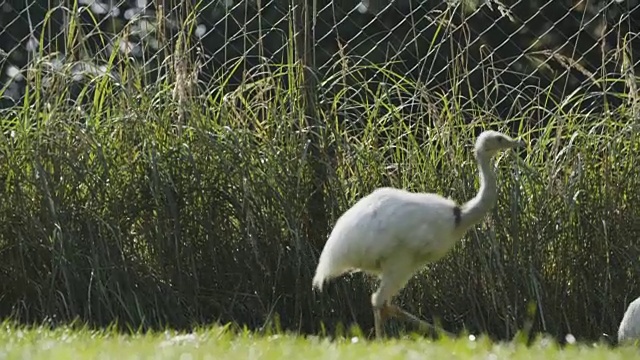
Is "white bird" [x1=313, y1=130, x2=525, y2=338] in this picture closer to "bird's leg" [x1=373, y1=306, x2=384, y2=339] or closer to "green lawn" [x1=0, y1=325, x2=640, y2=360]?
"bird's leg" [x1=373, y1=306, x2=384, y2=339]

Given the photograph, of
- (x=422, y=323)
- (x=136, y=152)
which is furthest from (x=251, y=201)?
(x=422, y=323)

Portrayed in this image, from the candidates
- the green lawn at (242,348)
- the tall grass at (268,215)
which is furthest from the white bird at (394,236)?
the green lawn at (242,348)

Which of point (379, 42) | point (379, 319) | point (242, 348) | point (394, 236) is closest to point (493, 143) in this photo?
point (394, 236)

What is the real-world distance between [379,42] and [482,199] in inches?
80.8

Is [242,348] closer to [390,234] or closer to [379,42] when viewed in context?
[390,234]

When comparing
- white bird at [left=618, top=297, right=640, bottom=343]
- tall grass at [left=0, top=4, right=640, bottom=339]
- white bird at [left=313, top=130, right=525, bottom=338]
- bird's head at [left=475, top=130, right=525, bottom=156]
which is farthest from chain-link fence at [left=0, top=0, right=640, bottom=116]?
white bird at [left=618, top=297, right=640, bottom=343]

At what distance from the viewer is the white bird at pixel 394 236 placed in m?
6.40

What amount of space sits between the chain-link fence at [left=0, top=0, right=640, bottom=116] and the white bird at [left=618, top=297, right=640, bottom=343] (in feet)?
4.30

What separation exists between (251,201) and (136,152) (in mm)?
641

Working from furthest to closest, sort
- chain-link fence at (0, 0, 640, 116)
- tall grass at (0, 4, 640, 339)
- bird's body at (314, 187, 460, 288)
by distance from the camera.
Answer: chain-link fence at (0, 0, 640, 116)
tall grass at (0, 4, 640, 339)
bird's body at (314, 187, 460, 288)

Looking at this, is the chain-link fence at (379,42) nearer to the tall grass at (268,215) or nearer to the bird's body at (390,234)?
the tall grass at (268,215)

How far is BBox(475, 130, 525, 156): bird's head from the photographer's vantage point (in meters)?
6.77

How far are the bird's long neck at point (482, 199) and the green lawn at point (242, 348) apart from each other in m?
1.07

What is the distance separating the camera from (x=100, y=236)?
7234 mm
